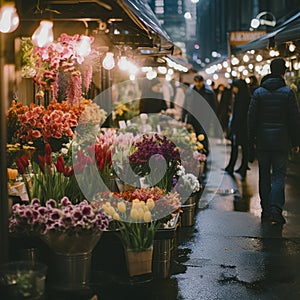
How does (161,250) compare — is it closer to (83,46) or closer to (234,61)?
(83,46)

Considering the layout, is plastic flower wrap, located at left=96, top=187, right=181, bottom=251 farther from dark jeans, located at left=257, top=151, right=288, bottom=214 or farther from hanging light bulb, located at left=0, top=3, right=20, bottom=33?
dark jeans, located at left=257, top=151, right=288, bottom=214

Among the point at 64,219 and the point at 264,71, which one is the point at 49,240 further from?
the point at 264,71

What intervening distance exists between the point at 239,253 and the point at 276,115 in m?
2.61

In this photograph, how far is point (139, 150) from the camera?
909 cm

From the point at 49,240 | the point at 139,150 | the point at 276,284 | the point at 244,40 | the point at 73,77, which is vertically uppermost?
the point at 244,40

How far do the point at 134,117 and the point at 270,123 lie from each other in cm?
869

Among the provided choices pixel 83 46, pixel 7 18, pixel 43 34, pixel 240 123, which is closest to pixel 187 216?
pixel 83 46

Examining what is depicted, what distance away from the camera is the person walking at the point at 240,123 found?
15.9m

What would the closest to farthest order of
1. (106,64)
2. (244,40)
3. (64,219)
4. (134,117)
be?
1. (64,219)
2. (106,64)
3. (134,117)
4. (244,40)

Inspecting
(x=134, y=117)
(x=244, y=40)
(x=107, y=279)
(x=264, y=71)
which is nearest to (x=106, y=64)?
(x=107, y=279)

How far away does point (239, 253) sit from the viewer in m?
8.49

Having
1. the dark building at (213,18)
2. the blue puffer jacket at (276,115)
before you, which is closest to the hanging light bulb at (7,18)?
the blue puffer jacket at (276,115)

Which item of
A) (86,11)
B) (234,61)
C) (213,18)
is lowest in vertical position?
(86,11)

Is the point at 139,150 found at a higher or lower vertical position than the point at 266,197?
higher
